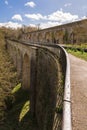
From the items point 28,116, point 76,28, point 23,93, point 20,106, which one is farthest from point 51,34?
point 28,116

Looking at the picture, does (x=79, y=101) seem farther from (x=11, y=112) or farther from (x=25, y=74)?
(x=25, y=74)

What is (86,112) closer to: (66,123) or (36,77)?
(66,123)

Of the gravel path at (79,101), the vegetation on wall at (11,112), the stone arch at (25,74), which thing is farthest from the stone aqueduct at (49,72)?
the vegetation on wall at (11,112)

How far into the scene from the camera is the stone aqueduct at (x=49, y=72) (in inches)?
217

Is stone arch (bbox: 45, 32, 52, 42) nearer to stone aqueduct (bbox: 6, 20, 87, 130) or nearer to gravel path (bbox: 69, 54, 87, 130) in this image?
stone aqueduct (bbox: 6, 20, 87, 130)

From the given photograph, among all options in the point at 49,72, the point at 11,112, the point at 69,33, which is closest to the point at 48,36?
the point at 69,33

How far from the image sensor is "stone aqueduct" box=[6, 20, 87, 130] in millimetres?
5523

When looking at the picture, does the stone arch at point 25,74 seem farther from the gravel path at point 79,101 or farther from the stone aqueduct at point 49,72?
the gravel path at point 79,101

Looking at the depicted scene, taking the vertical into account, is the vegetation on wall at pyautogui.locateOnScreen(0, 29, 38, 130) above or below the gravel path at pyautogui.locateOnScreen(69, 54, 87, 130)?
below

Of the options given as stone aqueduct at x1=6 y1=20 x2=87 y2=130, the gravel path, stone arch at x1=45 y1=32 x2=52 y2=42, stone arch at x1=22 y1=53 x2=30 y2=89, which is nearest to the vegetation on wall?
stone aqueduct at x1=6 y1=20 x2=87 y2=130

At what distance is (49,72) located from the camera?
1448 cm

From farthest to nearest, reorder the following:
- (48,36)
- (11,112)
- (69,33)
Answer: (48,36)
(69,33)
(11,112)

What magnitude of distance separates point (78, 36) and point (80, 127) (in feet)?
112

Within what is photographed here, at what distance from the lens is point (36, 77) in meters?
21.3
